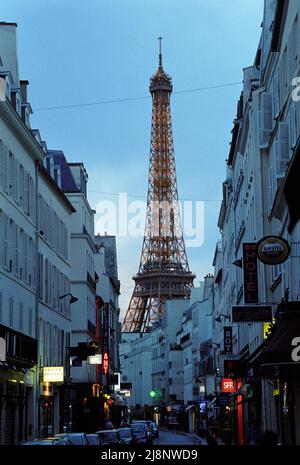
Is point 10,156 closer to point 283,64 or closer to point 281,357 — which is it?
point 283,64

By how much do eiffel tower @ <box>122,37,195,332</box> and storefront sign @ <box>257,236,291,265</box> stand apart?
131 meters

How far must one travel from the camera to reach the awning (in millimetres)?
25281

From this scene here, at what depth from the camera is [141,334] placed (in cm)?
19725

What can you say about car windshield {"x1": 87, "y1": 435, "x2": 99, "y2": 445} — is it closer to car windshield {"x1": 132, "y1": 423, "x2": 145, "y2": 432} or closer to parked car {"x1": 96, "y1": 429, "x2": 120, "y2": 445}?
parked car {"x1": 96, "y1": 429, "x2": 120, "y2": 445}

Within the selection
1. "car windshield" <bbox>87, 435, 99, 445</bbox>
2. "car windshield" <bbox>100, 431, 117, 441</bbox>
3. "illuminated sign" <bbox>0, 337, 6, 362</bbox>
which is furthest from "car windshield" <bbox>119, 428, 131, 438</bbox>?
"car windshield" <bbox>87, 435, 99, 445</bbox>

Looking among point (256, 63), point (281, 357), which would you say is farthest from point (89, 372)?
point (281, 357)

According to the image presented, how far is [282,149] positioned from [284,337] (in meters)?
8.34

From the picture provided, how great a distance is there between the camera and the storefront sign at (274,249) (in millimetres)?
28906

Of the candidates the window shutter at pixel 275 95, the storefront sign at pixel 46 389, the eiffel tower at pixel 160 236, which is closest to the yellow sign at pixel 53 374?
the storefront sign at pixel 46 389

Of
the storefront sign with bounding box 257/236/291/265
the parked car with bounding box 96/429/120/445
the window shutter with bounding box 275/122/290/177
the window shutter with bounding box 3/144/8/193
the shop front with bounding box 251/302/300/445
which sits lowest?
the parked car with bounding box 96/429/120/445

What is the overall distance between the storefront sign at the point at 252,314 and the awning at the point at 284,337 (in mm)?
5501

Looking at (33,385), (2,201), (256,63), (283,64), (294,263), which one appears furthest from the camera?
(256,63)

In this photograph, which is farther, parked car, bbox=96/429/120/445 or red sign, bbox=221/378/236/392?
red sign, bbox=221/378/236/392

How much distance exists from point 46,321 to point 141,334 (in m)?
144
